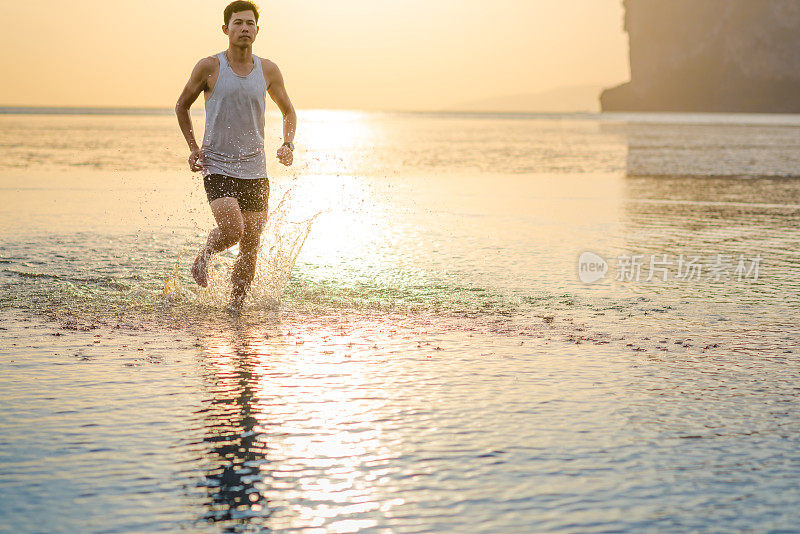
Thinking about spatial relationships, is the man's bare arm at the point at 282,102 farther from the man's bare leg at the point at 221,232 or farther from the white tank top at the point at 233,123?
the man's bare leg at the point at 221,232

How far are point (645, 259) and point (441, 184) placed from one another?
1220 centimetres

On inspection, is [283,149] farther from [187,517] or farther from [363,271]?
[187,517]

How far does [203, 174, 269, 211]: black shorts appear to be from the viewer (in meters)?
7.57

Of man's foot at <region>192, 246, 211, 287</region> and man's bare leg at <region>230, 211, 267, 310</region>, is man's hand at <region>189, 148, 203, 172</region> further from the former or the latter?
man's foot at <region>192, 246, 211, 287</region>

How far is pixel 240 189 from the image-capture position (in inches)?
300

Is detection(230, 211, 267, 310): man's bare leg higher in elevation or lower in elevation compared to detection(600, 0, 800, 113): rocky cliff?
lower

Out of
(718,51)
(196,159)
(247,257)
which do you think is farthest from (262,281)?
(718,51)

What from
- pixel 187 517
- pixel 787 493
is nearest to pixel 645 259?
pixel 787 493

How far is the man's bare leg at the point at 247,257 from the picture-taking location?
25.7 feet

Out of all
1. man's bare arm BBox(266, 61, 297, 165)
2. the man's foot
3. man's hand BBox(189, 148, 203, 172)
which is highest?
man's bare arm BBox(266, 61, 297, 165)

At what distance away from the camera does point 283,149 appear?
7.70m

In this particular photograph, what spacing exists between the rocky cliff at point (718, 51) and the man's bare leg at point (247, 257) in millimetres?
195161

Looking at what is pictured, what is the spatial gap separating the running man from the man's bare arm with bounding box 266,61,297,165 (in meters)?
0.01

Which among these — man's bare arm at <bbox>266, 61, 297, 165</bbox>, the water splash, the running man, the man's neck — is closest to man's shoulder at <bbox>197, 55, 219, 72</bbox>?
the running man
